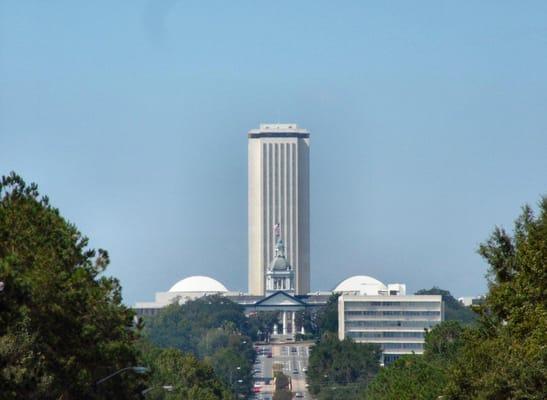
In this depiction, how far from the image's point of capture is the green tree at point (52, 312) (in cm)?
6888

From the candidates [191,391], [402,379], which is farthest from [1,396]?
[191,391]

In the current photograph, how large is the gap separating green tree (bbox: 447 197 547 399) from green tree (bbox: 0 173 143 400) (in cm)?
1484

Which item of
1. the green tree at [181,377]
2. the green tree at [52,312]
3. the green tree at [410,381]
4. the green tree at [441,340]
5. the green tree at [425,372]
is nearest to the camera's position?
the green tree at [52,312]

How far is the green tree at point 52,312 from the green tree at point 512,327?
48.7ft

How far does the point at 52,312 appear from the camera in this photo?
79.3 meters

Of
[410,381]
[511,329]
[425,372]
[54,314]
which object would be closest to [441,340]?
[425,372]

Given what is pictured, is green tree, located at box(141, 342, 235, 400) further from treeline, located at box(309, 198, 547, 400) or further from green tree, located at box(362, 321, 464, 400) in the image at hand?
treeline, located at box(309, 198, 547, 400)

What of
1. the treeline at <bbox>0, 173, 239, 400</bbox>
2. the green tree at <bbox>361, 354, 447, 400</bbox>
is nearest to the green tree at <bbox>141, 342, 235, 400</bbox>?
the green tree at <bbox>361, 354, 447, 400</bbox>

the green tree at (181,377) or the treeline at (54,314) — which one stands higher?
the green tree at (181,377)

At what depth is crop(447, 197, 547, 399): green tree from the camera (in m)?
79.1

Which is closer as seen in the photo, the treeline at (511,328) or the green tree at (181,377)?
the treeline at (511,328)

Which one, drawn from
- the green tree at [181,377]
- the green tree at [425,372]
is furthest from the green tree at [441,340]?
the green tree at [181,377]

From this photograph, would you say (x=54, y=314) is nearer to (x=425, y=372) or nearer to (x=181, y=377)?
(x=425, y=372)

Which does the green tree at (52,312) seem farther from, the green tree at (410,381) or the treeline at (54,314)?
the green tree at (410,381)
